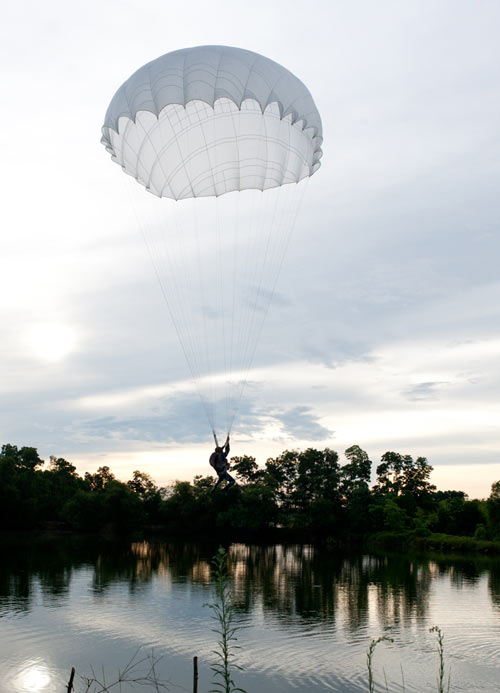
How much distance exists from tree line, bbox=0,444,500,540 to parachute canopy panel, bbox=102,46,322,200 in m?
56.4

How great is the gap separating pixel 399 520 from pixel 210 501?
77.6 feet

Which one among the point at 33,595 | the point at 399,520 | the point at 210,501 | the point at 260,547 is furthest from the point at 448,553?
the point at 33,595

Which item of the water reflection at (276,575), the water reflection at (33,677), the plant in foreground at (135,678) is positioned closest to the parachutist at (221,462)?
the plant in foreground at (135,678)

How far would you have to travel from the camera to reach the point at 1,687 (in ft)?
55.2

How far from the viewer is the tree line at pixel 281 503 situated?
71625 mm

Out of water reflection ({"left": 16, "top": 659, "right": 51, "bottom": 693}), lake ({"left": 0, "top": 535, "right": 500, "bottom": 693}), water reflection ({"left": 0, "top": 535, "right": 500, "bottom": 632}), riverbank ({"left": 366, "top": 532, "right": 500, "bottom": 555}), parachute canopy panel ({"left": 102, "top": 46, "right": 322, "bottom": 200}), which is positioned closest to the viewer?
water reflection ({"left": 16, "top": 659, "right": 51, "bottom": 693})

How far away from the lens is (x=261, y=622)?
2558 centimetres

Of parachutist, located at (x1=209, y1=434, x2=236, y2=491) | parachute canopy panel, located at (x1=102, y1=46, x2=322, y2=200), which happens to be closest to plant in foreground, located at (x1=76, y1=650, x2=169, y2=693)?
parachutist, located at (x1=209, y1=434, x2=236, y2=491)

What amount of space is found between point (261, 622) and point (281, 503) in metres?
55.0

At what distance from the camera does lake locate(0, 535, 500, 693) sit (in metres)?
18.9

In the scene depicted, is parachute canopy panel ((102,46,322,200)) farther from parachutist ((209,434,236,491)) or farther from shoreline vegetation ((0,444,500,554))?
shoreline vegetation ((0,444,500,554))

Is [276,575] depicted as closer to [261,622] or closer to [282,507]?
[261,622]

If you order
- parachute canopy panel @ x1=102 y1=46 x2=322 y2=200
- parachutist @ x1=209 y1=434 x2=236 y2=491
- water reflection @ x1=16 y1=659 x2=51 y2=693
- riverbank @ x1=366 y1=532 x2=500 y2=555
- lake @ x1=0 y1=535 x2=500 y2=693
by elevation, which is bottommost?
riverbank @ x1=366 y1=532 x2=500 y2=555

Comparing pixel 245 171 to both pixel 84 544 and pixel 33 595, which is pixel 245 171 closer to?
pixel 33 595
